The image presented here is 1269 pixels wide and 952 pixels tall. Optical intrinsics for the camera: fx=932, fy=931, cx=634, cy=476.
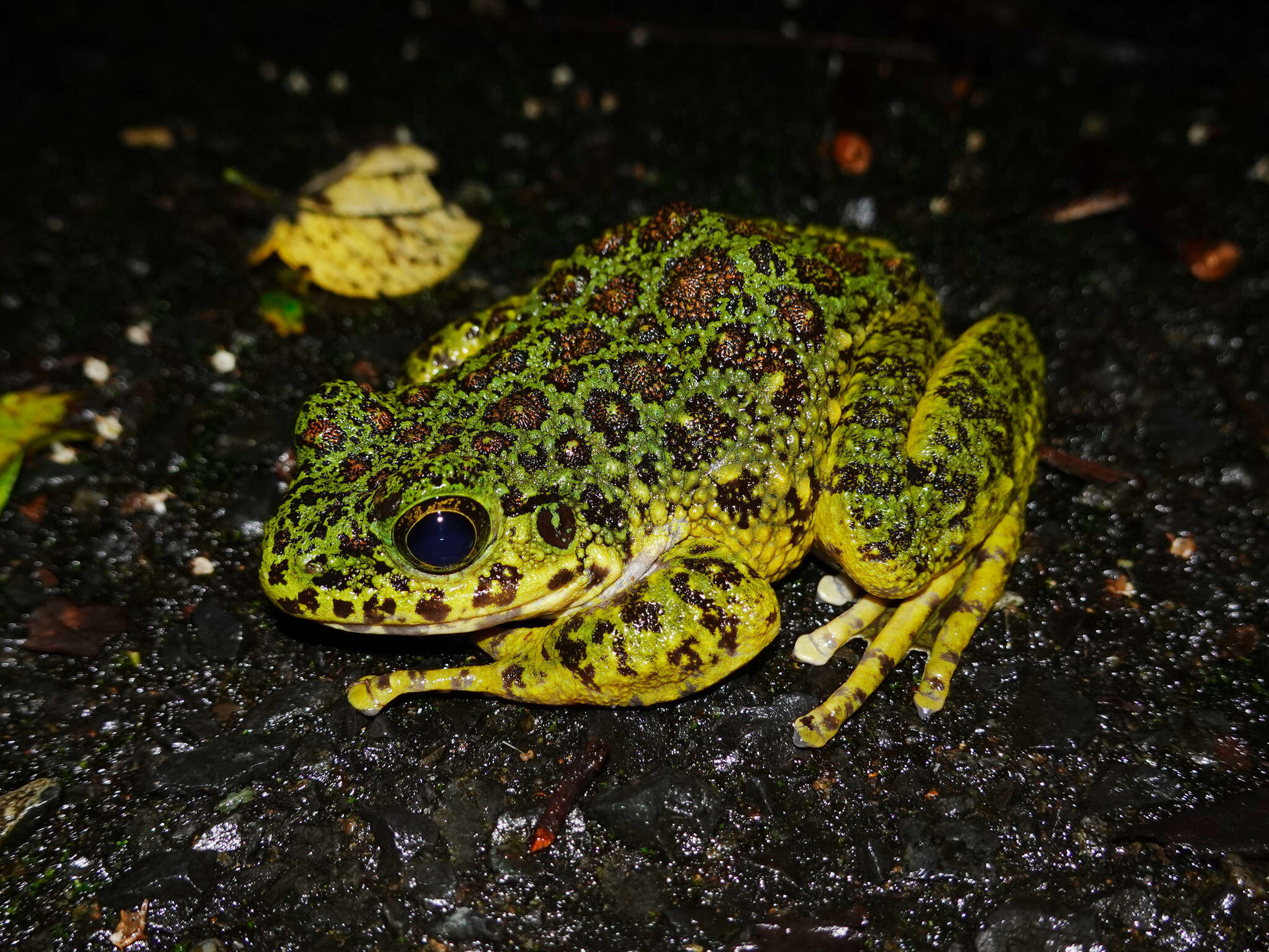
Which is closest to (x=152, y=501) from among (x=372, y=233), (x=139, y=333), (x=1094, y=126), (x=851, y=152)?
(x=139, y=333)

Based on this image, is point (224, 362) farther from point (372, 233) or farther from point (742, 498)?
point (742, 498)

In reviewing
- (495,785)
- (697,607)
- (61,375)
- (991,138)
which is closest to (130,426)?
(61,375)

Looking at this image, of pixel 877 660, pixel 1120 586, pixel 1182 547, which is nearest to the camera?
pixel 877 660

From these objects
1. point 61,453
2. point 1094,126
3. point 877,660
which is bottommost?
point 61,453

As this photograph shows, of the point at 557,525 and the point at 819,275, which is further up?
the point at 819,275

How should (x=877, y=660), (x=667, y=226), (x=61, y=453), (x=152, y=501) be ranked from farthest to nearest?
(x=61, y=453), (x=152, y=501), (x=667, y=226), (x=877, y=660)

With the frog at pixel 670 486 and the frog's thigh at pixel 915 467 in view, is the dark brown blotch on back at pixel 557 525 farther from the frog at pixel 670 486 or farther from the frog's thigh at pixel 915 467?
the frog's thigh at pixel 915 467

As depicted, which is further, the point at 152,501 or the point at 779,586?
the point at 152,501

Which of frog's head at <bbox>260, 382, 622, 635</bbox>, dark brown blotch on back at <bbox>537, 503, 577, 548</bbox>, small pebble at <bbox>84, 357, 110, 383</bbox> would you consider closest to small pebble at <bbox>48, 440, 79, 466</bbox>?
small pebble at <bbox>84, 357, 110, 383</bbox>
